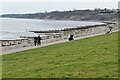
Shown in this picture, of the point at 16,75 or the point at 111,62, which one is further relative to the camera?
the point at 111,62

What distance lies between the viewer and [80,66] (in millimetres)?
13086

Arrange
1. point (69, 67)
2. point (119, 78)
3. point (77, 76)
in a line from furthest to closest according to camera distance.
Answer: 1. point (69, 67)
2. point (77, 76)
3. point (119, 78)

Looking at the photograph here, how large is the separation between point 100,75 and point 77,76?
0.77 metres

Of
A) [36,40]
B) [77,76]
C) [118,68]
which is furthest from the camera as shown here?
[36,40]

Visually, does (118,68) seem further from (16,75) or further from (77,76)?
(16,75)

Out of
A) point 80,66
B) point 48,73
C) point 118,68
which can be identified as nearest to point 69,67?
point 80,66

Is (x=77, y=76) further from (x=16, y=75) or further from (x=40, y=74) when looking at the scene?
(x=16, y=75)

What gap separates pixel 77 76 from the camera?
433 inches

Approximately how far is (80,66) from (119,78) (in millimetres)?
3030

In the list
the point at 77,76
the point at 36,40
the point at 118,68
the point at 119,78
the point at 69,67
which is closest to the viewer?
the point at 119,78

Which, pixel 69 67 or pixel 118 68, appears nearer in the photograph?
pixel 118 68

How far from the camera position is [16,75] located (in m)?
12.3

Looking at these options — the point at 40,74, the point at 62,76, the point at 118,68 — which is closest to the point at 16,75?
the point at 40,74

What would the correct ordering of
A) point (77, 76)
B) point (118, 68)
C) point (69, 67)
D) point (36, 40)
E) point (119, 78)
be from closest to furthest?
point (119, 78), point (77, 76), point (118, 68), point (69, 67), point (36, 40)
